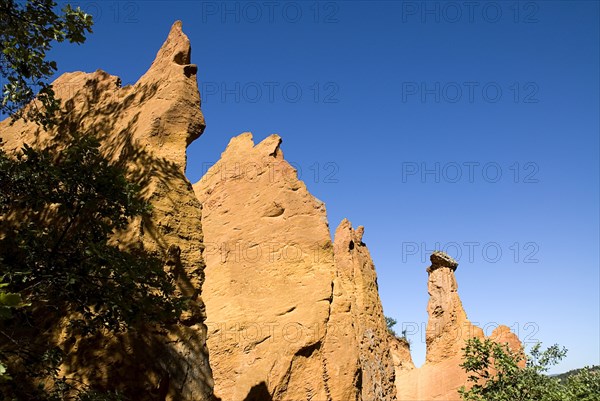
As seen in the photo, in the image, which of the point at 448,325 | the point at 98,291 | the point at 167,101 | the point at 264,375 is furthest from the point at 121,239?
the point at 448,325

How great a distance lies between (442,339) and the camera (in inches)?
1710

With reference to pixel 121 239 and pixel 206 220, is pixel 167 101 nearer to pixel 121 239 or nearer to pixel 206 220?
pixel 121 239

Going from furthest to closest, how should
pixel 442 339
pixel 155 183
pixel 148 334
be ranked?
pixel 442 339 → pixel 155 183 → pixel 148 334

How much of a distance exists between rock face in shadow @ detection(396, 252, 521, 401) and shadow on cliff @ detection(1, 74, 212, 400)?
34.4 metres

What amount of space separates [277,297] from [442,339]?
32528mm

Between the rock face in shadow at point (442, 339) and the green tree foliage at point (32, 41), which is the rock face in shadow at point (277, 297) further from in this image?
the rock face in shadow at point (442, 339)

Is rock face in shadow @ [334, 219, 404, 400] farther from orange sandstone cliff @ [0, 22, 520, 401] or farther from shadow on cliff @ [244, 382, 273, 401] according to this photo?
shadow on cliff @ [244, 382, 273, 401]

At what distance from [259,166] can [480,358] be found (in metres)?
13.2

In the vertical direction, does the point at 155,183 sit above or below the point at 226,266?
below

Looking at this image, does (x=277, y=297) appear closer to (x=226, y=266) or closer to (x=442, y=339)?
(x=226, y=266)

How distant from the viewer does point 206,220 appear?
19.5 meters

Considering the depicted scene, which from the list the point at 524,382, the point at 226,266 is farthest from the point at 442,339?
the point at 226,266

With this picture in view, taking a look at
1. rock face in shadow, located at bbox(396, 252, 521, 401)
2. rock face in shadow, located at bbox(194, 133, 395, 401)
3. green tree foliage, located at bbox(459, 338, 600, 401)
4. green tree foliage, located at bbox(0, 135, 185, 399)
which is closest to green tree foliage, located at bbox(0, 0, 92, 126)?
green tree foliage, located at bbox(0, 135, 185, 399)

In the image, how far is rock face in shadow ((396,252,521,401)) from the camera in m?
39.7
